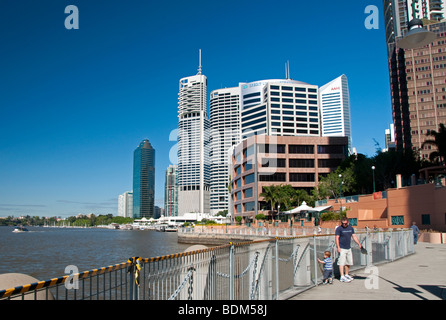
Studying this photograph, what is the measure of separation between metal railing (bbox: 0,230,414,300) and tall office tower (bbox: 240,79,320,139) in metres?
165

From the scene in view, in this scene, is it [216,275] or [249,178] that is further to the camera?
[249,178]

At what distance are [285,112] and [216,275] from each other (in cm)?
17742

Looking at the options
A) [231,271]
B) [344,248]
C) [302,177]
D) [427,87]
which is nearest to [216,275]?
[231,271]

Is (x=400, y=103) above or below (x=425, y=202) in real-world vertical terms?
above

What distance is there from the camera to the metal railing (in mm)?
5199

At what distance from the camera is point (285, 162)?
98.6 meters

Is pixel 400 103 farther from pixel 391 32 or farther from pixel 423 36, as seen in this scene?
pixel 423 36

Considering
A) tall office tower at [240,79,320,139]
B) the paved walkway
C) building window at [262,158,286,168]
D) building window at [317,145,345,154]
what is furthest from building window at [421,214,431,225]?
tall office tower at [240,79,320,139]

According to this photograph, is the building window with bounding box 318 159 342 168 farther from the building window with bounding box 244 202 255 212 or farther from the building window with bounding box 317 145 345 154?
the building window with bounding box 244 202 255 212

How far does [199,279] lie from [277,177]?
9115cm

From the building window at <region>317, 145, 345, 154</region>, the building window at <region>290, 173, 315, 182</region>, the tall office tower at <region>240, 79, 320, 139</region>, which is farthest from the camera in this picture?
the tall office tower at <region>240, 79, 320, 139</region>

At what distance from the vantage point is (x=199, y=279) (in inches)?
276

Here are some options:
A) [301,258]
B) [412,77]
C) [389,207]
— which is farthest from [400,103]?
[301,258]

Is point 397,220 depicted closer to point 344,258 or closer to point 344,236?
point 344,236
